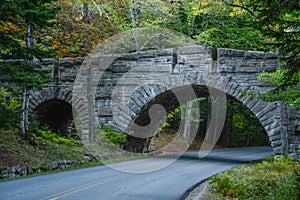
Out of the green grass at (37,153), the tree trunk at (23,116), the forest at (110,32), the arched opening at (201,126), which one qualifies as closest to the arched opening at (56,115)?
the forest at (110,32)

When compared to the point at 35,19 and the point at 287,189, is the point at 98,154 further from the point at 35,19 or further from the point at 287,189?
the point at 287,189

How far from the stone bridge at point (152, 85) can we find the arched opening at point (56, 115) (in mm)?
83

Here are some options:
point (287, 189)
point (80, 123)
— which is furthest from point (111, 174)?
point (80, 123)

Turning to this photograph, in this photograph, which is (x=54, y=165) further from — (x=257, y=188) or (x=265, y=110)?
(x=265, y=110)

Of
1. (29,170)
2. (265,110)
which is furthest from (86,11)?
(29,170)

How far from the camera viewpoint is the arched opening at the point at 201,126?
61.2ft

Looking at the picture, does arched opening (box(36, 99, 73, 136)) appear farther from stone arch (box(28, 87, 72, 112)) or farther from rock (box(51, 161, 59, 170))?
rock (box(51, 161, 59, 170))

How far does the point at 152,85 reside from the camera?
54.0 ft

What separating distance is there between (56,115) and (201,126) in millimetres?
14440

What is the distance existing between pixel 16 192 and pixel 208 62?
9.33m

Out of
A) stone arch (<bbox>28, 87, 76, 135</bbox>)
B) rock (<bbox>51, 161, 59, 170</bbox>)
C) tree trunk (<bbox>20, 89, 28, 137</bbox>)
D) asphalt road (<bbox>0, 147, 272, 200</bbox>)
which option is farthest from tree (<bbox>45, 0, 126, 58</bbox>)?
asphalt road (<bbox>0, 147, 272, 200</bbox>)

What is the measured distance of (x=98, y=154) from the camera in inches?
609

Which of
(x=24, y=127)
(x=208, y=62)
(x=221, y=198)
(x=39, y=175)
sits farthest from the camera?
(x=208, y=62)

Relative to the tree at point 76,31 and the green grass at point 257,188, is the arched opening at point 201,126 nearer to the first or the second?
the tree at point 76,31
